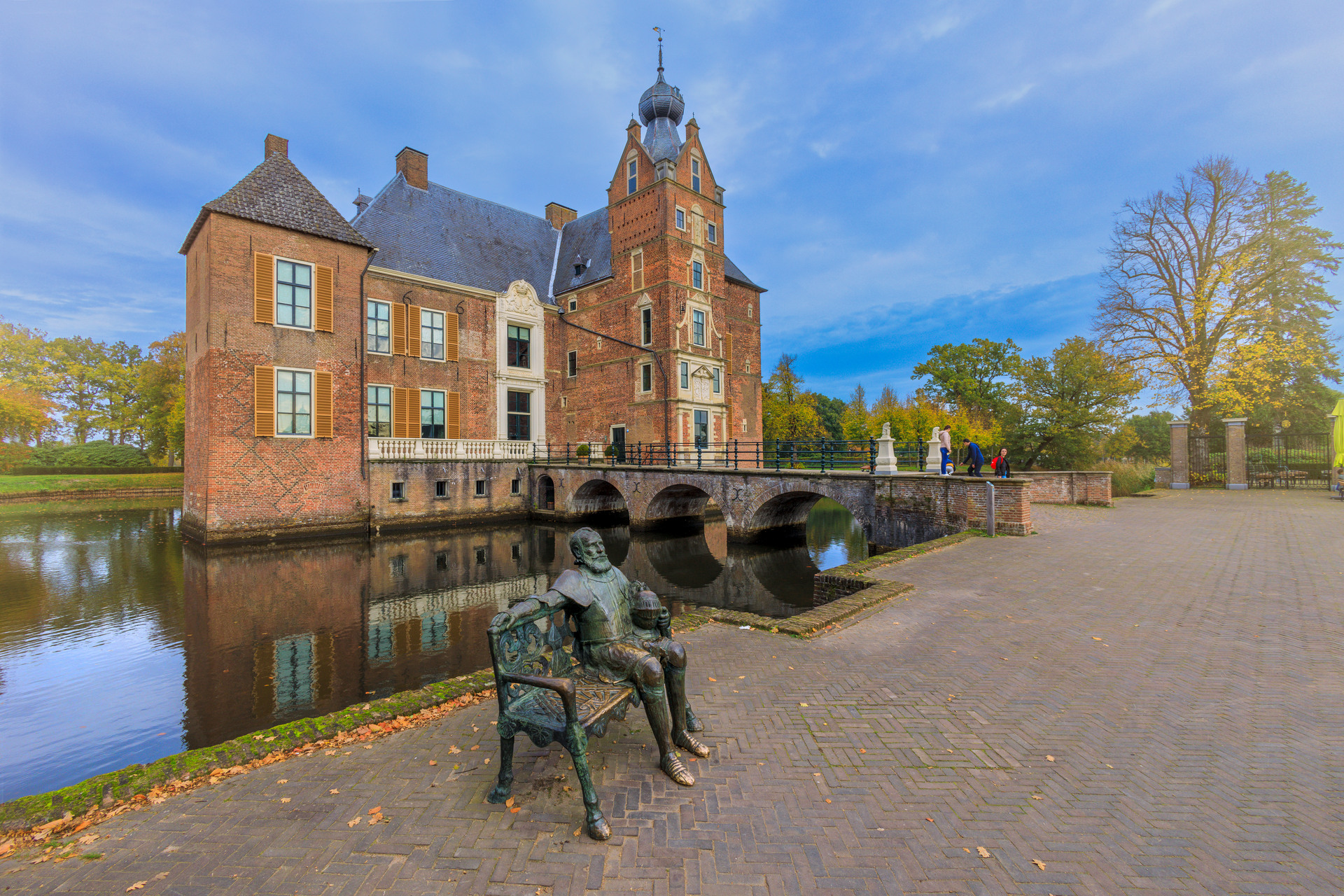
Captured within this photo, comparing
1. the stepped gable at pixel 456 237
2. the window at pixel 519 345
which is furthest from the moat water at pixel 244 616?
the stepped gable at pixel 456 237

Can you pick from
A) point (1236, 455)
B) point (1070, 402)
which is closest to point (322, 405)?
point (1070, 402)

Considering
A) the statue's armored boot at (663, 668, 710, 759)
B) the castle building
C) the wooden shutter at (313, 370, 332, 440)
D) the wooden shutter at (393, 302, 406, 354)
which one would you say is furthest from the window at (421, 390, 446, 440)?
the statue's armored boot at (663, 668, 710, 759)

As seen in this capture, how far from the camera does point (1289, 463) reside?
22.6m

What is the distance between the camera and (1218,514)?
14.1 metres

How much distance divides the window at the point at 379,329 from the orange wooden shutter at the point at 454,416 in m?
3.09

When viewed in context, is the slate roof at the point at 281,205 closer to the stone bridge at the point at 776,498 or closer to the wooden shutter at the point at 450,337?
the wooden shutter at the point at 450,337

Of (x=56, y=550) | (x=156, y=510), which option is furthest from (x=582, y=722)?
(x=156, y=510)

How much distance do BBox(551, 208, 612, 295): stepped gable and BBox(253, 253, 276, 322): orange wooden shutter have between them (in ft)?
42.7

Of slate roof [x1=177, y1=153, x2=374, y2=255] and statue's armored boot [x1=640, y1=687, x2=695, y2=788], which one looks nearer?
statue's armored boot [x1=640, y1=687, x2=695, y2=788]

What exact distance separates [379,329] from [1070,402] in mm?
28419

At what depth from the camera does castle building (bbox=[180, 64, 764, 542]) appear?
56.4 ft

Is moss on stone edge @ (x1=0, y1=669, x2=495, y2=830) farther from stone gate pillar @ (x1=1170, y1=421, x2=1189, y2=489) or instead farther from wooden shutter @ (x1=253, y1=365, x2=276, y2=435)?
stone gate pillar @ (x1=1170, y1=421, x2=1189, y2=489)

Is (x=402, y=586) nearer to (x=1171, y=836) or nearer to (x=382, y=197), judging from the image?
(x=1171, y=836)

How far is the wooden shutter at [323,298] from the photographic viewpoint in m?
18.7
